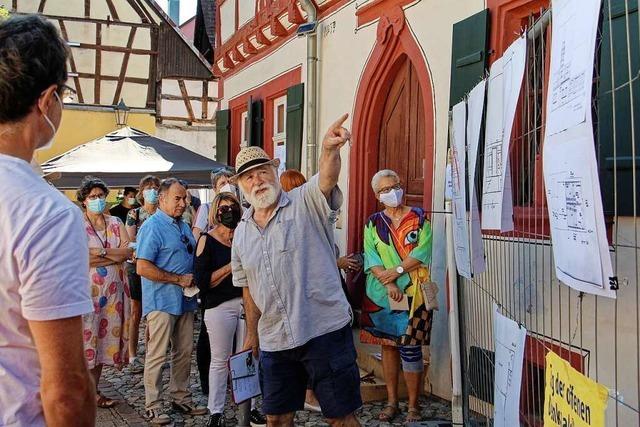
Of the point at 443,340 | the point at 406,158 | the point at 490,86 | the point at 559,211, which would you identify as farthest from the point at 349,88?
the point at 559,211

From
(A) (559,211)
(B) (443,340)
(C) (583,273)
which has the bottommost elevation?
(B) (443,340)

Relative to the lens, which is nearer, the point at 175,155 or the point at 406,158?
the point at 406,158

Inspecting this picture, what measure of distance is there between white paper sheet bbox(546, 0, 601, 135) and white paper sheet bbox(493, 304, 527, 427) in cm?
92

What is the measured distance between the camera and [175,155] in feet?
34.4

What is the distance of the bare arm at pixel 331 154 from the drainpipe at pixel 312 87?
515cm

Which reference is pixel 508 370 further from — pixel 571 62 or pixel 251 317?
pixel 251 317

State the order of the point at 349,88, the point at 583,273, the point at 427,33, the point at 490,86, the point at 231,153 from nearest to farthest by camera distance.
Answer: the point at 583,273 < the point at 490,86 < the point at 427,33 < the point at 349,88 < the point at 231,153

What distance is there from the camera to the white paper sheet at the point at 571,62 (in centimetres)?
160

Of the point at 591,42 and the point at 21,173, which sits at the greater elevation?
the point at 591,42

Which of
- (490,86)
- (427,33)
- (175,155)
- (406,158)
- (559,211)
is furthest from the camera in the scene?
(175,155)

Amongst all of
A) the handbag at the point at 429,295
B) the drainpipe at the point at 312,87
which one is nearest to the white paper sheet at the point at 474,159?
the handbag at the point at 429,295

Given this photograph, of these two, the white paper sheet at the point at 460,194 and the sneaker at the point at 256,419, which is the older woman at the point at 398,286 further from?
the white paper sheet at the point at 460,194

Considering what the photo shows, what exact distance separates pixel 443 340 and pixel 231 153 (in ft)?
26.6

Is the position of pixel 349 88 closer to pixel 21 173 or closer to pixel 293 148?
pixel 293 148
